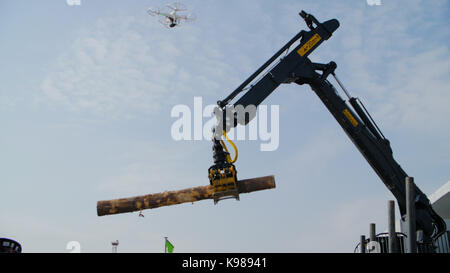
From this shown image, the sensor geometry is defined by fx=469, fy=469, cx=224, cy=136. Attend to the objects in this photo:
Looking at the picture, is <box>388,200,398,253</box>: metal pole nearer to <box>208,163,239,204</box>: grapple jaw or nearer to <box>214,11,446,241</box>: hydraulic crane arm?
<box>208,163,239,204</box>: grapple jaw

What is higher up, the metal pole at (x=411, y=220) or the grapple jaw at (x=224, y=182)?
the grapple jaw at (x=224, y=182)

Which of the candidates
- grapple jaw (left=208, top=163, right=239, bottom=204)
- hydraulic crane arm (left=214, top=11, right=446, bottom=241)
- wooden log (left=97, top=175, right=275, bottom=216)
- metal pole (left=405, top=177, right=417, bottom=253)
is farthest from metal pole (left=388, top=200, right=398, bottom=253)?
hydraulic crane arm (left=214, top=11, right=446, bottom=241)

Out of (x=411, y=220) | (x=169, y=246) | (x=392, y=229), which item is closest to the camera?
(x=411, y=220)

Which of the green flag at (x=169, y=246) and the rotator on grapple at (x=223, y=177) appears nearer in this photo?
the rotator on grapple at (x=223, y=177)

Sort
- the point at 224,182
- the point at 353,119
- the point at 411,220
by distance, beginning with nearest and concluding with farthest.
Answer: the point at 411,220 → the point at 224,182 → the point at 353,119

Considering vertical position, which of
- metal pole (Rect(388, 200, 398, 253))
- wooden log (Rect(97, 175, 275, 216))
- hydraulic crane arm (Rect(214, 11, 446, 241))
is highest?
hydraulic crane arm (Rect(214, 11, 446, 241))

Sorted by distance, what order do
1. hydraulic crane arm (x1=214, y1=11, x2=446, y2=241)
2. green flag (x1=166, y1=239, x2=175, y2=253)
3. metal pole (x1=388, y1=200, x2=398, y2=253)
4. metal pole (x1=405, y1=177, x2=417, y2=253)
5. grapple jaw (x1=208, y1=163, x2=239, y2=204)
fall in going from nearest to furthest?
metal pole (x1=405, y1=177, x2=417, y2=253), metal pole (x1=388, y1=200, x2=398, y2=253), grapple jaw (x1=208, y1=163, x2=239, y2=204), hydraulic crane arm (x1=214, y1=11, x2=446, y2=241), green flag (x1=166, y1=239, x2=175, y2=253)

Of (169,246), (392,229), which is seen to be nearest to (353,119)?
(392,229)

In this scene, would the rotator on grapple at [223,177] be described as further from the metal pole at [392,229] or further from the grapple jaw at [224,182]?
the metal pole at [392,229]

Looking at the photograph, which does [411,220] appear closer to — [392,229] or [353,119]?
[392,229]

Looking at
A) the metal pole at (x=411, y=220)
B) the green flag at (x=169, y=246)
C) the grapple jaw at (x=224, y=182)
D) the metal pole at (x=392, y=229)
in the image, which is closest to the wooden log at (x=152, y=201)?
the grapple jaw at (x=224, y=182)

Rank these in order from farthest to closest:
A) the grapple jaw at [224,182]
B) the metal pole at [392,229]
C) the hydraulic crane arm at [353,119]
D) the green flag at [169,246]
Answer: the green flag at [169,246] → the hydraulic crane arm at [353,119] → the grapple jaw at [224,182] → the metal pole at [392,229]
